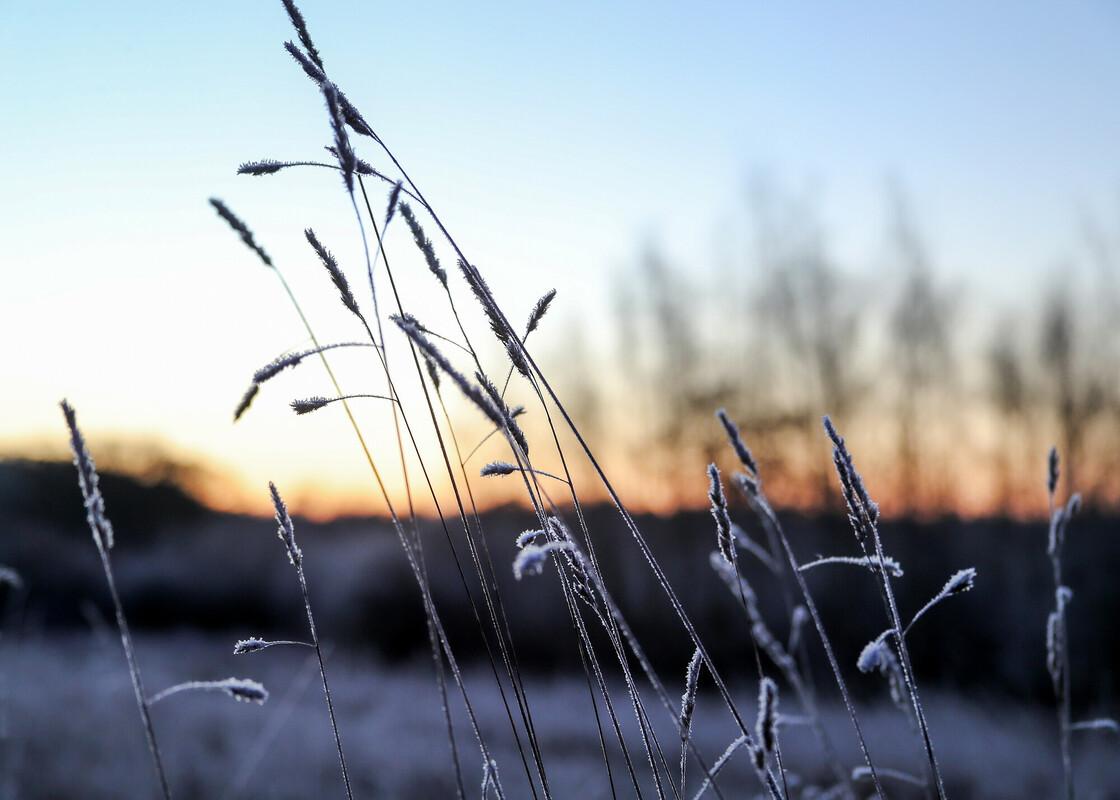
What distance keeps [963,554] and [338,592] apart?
361 inches

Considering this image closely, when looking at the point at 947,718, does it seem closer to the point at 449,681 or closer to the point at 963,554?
the point at 963,554

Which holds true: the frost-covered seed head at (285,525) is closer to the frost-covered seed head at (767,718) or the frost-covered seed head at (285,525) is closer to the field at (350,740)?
the frost-covered seed head at (767,718)

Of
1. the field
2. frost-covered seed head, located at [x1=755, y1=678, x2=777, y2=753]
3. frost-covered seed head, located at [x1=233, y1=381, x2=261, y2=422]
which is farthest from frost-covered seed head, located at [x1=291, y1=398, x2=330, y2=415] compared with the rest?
the field

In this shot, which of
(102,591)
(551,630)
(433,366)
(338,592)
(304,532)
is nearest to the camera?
(433,366)

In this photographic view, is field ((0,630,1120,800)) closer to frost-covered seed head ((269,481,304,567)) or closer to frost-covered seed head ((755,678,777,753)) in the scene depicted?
frost-covered seed head ((269,481,304,567))

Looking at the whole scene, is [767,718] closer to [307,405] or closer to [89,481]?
[307,405]

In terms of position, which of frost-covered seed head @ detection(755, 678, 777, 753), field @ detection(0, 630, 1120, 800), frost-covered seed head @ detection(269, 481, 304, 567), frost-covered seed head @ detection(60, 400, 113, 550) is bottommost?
field @ detection(0, 630, 1120, 800)

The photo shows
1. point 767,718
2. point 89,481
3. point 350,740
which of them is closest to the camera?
point 767,718

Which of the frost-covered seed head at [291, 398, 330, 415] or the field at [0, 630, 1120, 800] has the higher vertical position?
the frost-covered seed head at [291, 398, 330, 415]

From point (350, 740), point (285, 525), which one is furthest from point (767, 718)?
point (350, 740)

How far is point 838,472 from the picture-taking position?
1.15 m

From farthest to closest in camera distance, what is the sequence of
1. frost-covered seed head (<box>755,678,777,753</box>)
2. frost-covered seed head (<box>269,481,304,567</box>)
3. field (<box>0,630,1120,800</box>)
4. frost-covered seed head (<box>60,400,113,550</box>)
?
1. field (<box>0,630,1120,800</box>)
2. frost-covered seed head (<box>269,481,304,567</box>)
3. frost-covered seed head (<box>60,400,113,550</box>)
4. frost-covered seed head (<box>755,678,777,753</box>)

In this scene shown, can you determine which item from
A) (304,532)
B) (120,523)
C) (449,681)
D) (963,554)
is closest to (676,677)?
(449,681)

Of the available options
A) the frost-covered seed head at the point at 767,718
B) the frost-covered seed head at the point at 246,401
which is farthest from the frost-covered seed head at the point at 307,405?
the frost-covered seed head at the point at 767,718
